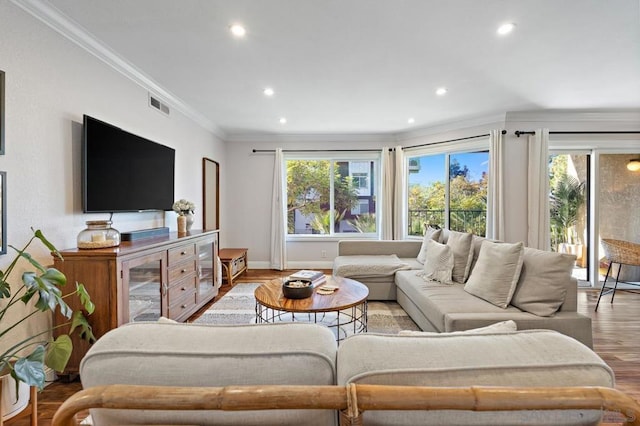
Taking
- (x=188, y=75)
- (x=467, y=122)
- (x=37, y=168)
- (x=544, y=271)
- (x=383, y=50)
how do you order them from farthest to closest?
(x=467, y=122)
(x=188, y=75)
(x=383, y=50)
(x=544, y=271)
(x=37, y=168)

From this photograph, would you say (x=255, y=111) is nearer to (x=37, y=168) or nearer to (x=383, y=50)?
(x=383, y=50)

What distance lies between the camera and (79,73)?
226 centimetres

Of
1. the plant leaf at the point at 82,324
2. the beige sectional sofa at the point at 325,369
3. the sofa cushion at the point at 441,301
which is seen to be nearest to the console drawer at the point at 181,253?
the plant leaf at the point at 82,324

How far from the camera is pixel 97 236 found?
2.16 meters

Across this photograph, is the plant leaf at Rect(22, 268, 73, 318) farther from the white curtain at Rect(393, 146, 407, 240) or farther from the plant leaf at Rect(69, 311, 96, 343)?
the white curtain at Rect(393, 146, 407, 240)

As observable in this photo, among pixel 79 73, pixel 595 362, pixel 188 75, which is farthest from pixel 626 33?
pixel 79 73

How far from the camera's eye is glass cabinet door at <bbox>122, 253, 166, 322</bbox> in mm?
2105

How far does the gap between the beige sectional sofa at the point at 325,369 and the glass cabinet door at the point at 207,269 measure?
266cm

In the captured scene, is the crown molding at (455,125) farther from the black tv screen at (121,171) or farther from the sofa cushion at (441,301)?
the black tv screen at (121,171)

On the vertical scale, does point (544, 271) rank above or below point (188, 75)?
below

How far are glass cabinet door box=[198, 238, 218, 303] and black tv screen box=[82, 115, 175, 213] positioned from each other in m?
0.64

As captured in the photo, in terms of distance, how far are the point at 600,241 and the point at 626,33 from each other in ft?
9.96

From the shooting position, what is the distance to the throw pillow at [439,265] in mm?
2859

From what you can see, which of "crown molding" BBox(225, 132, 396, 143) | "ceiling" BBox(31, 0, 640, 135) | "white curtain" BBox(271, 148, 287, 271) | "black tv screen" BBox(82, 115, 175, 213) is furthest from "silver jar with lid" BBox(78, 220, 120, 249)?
"crown molding" BBox(225, 132, 396, 143)
